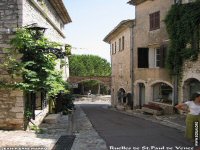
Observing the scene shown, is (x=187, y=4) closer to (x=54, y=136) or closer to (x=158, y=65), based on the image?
(x=158, y=65)

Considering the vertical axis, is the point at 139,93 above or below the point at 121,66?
below

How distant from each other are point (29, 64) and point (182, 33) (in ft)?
31.4

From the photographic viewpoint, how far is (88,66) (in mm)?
65000

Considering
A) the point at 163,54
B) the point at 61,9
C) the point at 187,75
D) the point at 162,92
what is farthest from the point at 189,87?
the point at 61,9

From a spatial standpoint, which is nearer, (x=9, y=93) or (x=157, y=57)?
(x=9, y=93)

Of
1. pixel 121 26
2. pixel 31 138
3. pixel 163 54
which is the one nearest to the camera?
pixel 31 138

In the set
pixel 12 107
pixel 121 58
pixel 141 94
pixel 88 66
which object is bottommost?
pixel 12 107

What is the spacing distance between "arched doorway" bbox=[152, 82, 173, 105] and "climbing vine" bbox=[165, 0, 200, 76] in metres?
2.07

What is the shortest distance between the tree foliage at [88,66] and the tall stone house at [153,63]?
3606cm

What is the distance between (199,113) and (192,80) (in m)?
10.9

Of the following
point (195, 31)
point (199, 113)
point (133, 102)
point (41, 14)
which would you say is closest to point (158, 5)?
point (195, 31)

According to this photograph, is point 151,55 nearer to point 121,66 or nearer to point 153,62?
point 153,62

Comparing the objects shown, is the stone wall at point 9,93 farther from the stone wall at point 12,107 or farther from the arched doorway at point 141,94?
the arched doorway at point 141,94

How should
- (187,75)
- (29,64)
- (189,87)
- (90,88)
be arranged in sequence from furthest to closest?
(90,88), (189,87), (187,75), (29,64)
